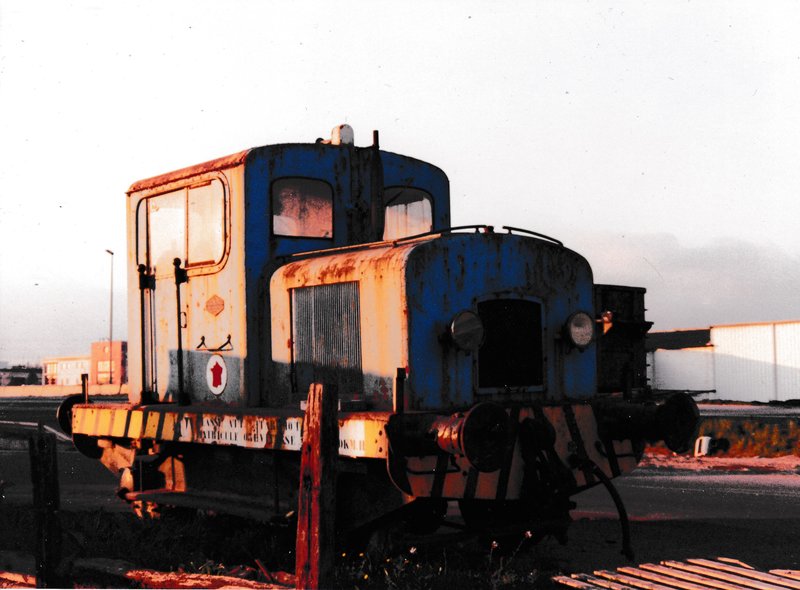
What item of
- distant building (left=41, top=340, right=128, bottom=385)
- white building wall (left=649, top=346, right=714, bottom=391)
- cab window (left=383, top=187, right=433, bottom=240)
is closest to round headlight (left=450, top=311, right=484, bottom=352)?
cab window (left=383, top=187, right=433, bottom=240)

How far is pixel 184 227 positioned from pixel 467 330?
324 cm

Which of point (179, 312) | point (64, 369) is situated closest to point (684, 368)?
point (179, 312)

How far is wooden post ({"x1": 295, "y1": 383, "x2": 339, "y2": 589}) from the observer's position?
18.5 feet

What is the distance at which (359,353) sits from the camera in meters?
7.03

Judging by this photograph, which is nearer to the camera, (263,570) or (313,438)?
(313,438)

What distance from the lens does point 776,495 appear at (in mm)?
11500

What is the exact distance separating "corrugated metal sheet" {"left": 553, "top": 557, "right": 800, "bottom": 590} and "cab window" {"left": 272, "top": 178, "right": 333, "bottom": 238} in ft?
11.7

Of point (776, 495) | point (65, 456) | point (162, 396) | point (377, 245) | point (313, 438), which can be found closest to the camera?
point (313, 438)

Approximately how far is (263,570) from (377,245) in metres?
2.54

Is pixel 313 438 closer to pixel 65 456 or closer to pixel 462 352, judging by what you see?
pixel 462 352

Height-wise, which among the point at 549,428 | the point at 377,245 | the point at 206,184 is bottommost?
the point at 549,428

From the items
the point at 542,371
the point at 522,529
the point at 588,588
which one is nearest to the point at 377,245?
Answer: the point at 542,371

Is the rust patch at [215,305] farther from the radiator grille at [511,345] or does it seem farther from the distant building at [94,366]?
the distant building at [94,366]

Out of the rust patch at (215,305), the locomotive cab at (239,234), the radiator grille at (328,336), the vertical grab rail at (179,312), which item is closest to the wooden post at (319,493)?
the radiator grille at (328,336)
